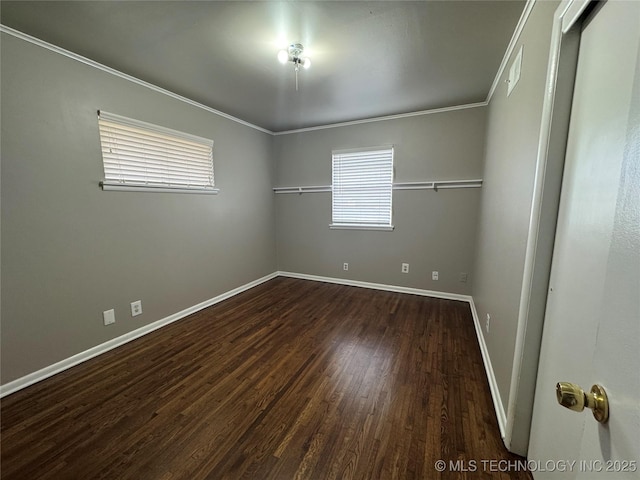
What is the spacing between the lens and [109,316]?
2.24 metres

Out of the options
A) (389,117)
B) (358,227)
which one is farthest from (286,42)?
(358,227)

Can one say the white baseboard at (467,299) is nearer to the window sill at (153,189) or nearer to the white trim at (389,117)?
the window sill at (153,189)

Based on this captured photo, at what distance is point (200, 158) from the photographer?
Result: 9.91 ft

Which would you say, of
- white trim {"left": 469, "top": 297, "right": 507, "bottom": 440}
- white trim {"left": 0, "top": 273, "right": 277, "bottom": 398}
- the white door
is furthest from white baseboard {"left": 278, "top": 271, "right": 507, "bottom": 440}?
white trim {"left": 0, "top": 273, "right": 277, "bottom": 398}

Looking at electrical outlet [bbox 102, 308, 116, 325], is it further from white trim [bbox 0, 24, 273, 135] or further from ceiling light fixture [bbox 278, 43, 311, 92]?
ceiling light fixture [bbox 278, 43, 311, 92]

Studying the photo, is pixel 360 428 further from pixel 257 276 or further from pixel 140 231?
pixel 257 276

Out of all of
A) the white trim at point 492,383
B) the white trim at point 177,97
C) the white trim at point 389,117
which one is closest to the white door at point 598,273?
the white trim at point 492,383

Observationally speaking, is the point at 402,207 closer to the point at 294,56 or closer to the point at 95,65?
the point at 294,56

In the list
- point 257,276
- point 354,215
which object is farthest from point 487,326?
point 257,276

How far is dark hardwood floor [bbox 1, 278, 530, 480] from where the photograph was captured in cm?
127

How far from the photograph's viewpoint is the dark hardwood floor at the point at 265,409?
4.17ft

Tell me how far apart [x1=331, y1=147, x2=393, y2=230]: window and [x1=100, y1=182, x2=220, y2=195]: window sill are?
69.2 inches

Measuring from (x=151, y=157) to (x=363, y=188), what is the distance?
103 inches

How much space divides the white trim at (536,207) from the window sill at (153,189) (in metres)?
2.99
